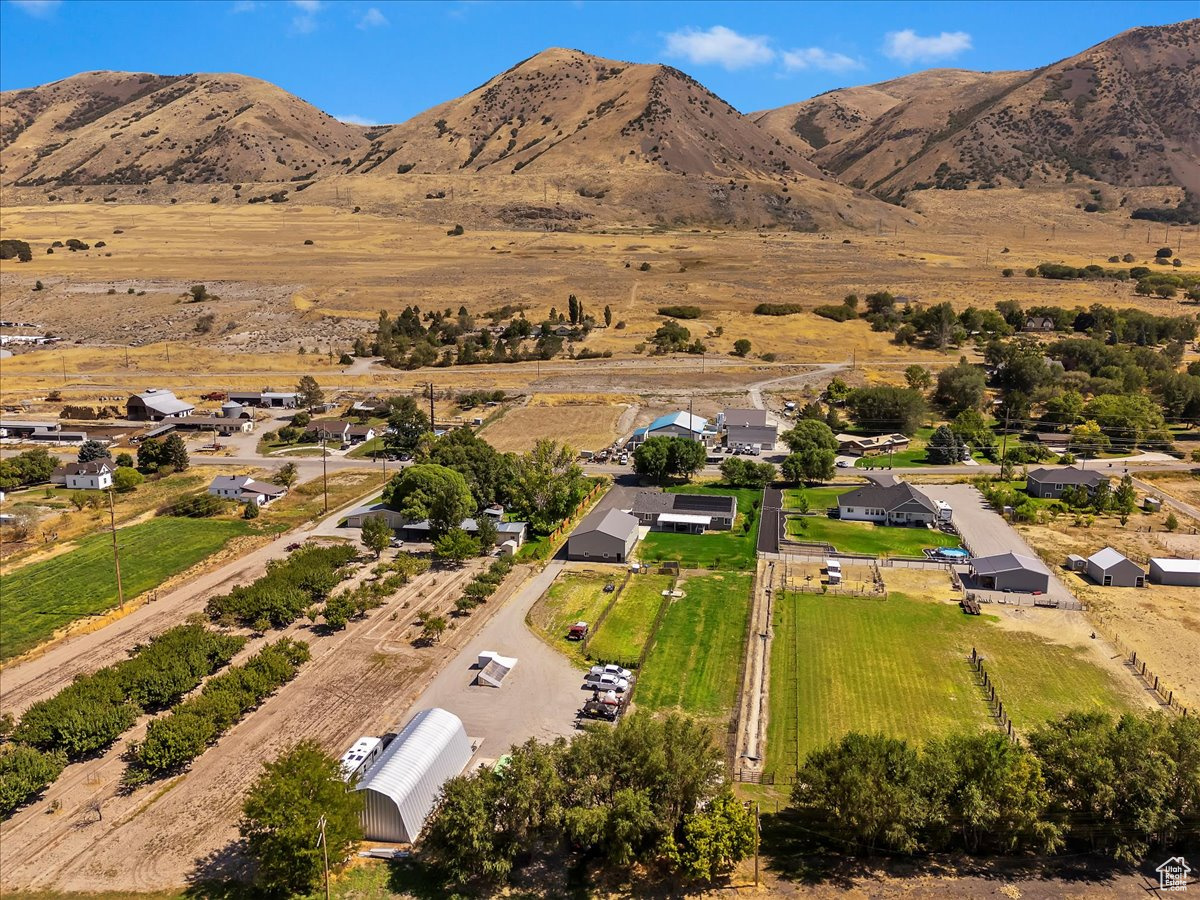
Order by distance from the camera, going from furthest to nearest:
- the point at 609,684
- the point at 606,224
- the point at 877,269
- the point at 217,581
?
the point at 606,224 < the point at 877,269 < the point at 217,581 < the point at 609,684

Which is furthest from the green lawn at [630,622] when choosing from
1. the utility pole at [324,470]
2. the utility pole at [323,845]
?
the utility pole at [324,470]

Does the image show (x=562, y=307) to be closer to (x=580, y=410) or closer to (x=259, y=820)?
(x=580, y=410)

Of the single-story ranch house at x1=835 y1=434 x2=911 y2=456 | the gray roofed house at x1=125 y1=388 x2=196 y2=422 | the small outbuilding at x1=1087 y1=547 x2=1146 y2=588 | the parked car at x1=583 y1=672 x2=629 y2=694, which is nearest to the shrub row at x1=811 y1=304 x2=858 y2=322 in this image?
the single-story ranch house at x1=835 y1=434 x2=911 y2=456

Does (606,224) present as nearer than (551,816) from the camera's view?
No

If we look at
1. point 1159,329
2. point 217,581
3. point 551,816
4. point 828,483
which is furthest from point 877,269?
point 551,816

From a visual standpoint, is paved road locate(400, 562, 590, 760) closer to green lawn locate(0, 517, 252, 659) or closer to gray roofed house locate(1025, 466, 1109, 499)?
green lawn locate(0, 517, 252, 659)

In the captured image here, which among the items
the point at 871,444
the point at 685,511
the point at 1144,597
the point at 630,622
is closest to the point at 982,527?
the point at 1144,597
